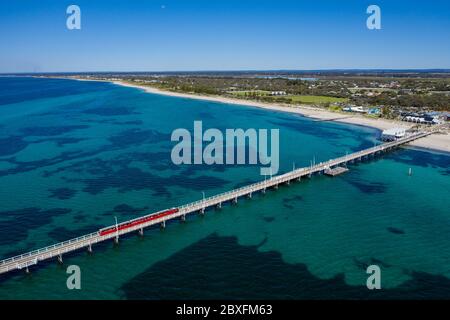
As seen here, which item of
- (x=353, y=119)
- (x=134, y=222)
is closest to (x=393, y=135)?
(x=353, y=119)

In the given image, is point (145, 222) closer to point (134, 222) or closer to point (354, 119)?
point (134, 222)

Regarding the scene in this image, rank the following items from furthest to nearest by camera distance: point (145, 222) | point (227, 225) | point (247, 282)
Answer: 1. point (227, 225)
2. point (145, 222)
3. point (247, 282)

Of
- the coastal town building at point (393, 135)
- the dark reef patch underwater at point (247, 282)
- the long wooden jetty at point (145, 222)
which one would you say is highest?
the coastal town building at point (393, 135)

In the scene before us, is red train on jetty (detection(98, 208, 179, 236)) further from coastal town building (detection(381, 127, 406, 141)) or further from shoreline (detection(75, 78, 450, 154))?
shoreline (detection(75, 78, 450, 154))

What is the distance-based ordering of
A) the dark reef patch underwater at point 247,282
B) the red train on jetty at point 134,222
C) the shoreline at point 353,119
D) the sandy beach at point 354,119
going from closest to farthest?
the dark reef patch underwater at point 247,282, the red train on jetty at point 134,222, the shoreline at point 353,119, the sandy beach at point 354,119

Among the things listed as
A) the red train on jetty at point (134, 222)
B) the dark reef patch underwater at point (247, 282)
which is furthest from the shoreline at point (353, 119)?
the red train on jetty at point (134, 222)

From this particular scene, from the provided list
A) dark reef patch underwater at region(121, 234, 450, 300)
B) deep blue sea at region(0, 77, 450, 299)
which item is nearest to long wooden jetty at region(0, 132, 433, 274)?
deep blue sea at region(0, 77, 450, 299)

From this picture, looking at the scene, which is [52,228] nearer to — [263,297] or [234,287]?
[234,287]

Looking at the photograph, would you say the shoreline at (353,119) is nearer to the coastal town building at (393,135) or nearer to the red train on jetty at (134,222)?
the coastal town building at (393,135)
